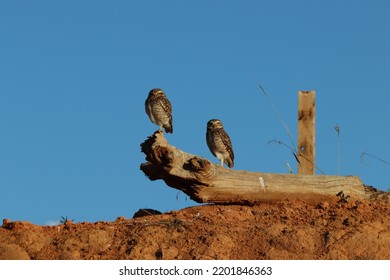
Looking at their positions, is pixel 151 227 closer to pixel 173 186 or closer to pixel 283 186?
pixel 173 186

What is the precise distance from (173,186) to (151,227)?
1.16 meters

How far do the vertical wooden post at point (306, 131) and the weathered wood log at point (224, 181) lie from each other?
1.24m

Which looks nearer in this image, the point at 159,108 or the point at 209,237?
the point at 209,237

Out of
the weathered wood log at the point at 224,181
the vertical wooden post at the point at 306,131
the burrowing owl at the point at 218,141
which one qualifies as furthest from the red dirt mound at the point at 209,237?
the burrowing owl at the point at 218,141

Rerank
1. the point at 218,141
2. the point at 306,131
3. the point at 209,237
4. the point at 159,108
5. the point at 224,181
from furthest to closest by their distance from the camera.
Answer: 1. the point at 218,141
2. the point at 159,108
3. the point at 306,131
4. the point at 224,181
5. the point at 209,237

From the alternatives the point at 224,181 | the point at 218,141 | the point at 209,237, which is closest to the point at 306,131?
the point at 218,141

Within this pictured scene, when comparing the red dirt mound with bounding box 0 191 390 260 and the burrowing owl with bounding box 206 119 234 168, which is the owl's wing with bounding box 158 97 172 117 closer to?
the burrowing owl with bounding box 206 119 234 168

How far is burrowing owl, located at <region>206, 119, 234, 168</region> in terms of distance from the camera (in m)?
14.4

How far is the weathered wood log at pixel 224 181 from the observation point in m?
10.2

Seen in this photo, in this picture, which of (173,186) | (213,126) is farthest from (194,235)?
(213,126)

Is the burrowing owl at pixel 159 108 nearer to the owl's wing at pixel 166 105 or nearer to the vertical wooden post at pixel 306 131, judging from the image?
the owl's wing at pixel 166 105

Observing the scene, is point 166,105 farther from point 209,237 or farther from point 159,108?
point 209,237

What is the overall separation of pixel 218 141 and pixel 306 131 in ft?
7.66

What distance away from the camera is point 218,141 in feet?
47.2
